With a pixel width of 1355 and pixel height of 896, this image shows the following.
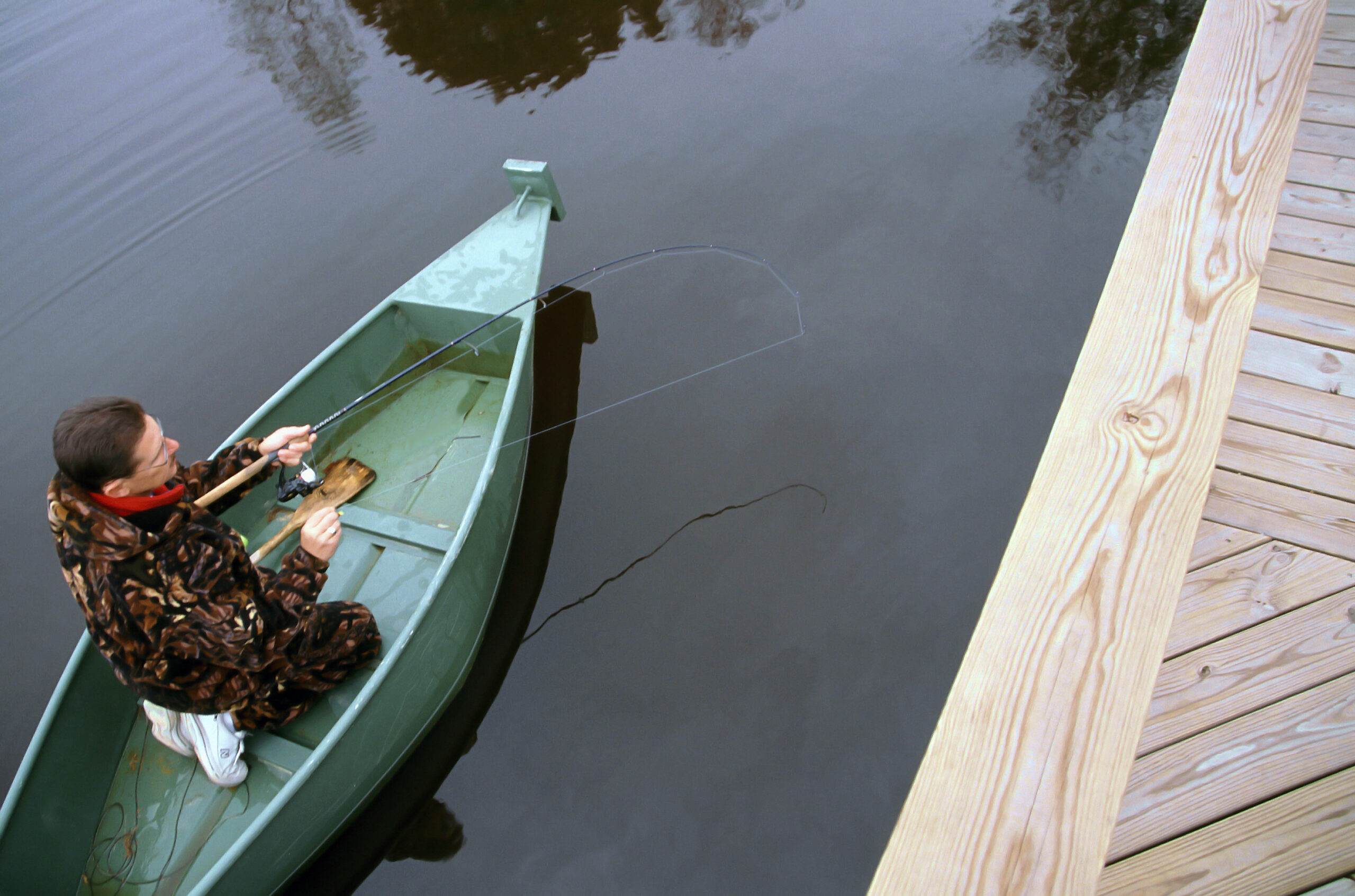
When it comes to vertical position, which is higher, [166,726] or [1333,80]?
[1333,80]

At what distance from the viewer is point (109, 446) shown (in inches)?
95.7

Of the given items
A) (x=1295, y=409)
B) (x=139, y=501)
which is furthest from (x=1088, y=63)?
(x=139, y=501)

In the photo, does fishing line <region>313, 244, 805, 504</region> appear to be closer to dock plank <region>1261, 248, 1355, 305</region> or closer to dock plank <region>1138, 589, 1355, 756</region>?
dock plank <region>1138, 589, 1355, 756</region>

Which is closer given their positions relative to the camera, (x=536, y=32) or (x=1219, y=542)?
(x=1219, y=542)

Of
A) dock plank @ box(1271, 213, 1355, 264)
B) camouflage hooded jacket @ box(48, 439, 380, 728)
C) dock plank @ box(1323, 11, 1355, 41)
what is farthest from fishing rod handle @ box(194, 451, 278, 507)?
dock plank @ box(1323, 11, 1355, 41)

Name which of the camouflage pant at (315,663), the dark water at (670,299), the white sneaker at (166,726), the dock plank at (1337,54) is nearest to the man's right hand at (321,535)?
the camouflage pant at (315,663)

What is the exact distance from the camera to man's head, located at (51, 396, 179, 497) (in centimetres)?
241

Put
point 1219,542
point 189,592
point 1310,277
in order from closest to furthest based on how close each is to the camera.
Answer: point 1219,542 → point 1310,277 → point 189,592

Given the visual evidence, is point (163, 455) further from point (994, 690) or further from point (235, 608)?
point (994, 690)

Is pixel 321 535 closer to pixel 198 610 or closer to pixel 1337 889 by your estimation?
pixel 198 610

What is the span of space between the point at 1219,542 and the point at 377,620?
11.7 ft

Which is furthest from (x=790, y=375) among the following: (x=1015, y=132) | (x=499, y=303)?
(x=1015, y=132)

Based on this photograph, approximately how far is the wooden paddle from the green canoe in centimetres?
7

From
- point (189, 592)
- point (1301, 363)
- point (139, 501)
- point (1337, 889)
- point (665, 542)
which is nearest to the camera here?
point (1337, 889)
